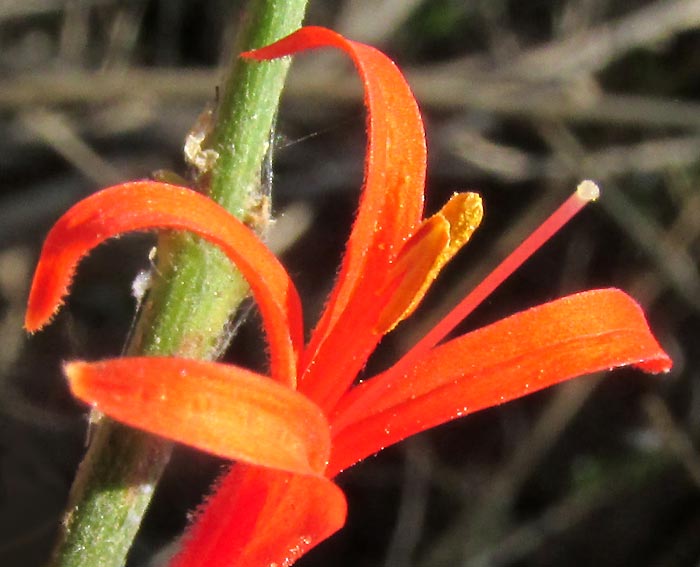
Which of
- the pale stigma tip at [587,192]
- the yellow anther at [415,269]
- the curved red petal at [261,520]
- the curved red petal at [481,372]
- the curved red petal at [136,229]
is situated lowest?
the curved red petal at [261,520]

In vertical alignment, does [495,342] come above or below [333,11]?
above

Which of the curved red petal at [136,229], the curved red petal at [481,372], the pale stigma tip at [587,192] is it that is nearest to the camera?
the curved red petal at [136,229]

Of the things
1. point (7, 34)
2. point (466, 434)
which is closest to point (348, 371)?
point (466, 434)

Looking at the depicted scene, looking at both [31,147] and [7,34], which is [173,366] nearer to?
[31,147]

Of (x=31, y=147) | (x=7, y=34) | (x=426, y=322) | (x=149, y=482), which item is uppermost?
(x=149, y=482)

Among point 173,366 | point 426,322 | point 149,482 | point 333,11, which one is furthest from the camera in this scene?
point 333,11

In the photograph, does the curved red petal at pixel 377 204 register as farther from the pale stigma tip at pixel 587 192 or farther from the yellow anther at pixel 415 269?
the pale stigma tip at pixel 587 192

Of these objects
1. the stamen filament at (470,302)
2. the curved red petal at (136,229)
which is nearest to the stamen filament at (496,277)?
the stamen filament at (470,302)
